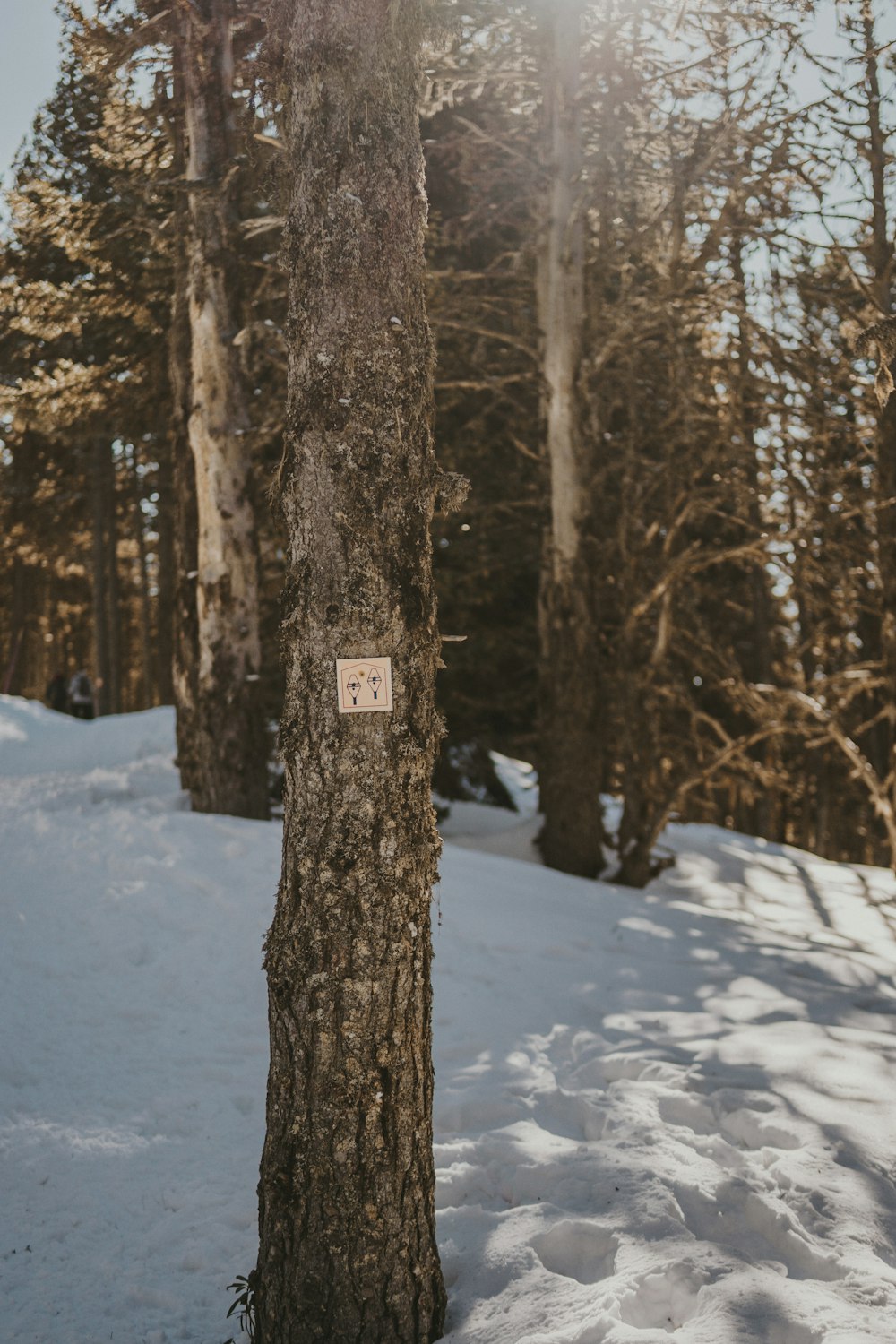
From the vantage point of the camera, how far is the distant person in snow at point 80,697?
2542cm

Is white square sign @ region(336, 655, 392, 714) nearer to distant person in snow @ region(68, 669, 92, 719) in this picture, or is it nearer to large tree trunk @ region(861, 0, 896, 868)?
large tree trunk @ region(861, 0, 896, 868)

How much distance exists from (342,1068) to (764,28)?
903cm

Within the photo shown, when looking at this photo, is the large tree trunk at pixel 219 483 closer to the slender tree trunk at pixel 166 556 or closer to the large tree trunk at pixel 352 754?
the slender tree trunk at pixel 166 556

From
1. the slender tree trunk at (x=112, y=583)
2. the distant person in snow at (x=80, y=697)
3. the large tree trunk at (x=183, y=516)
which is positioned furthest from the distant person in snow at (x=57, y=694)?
the large tree trunk at (x=183, y=516)

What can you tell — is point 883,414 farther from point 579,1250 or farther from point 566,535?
point 579,1250

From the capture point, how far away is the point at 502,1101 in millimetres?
5102

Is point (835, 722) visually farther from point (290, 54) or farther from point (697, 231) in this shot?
point (290, 54)

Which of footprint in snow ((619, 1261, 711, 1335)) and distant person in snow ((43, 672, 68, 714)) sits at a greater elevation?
distant person in snow ((43, 672, 68, 714))

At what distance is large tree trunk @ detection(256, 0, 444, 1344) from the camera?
3.29m

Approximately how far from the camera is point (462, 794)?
1481cm

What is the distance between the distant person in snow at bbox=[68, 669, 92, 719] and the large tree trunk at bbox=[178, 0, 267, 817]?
58.4ft

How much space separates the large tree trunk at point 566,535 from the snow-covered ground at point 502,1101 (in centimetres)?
148

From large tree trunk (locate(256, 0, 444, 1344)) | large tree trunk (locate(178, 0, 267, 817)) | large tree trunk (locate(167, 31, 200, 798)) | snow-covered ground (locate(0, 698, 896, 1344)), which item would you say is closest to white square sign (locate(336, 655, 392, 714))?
large tree trunk (locate(256, 0, 444, 1344))

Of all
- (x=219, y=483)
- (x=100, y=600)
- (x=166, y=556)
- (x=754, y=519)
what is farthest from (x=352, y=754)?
(x=100, y=600)
